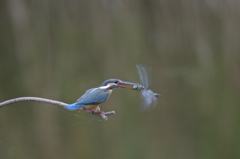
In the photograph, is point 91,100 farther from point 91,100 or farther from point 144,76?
point 144,76

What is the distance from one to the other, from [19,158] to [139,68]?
0.72m

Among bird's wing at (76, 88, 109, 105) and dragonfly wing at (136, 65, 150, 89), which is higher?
dragonfly wing at (136, 65, 150, 89)

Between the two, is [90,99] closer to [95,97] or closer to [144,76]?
[95,97]

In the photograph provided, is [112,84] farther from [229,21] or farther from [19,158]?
[229,21]

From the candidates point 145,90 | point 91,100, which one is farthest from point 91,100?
point 145,90

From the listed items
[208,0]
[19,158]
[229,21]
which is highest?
[208,0]

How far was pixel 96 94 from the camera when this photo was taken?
0.37 m

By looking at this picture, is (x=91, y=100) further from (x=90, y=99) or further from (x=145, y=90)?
(x=145, y=90)

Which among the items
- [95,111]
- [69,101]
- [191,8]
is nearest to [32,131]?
[69,101]

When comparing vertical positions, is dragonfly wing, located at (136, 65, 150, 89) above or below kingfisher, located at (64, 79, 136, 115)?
above

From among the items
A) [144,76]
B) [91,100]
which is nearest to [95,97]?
[91,100]

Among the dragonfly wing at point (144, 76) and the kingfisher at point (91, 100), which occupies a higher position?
the dragonfly wing at point (144, 76)

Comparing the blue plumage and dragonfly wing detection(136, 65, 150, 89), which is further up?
dragonfly wing detection(136, 65, 150, 89)

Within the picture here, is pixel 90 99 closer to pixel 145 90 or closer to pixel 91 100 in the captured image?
pixel 91 100
